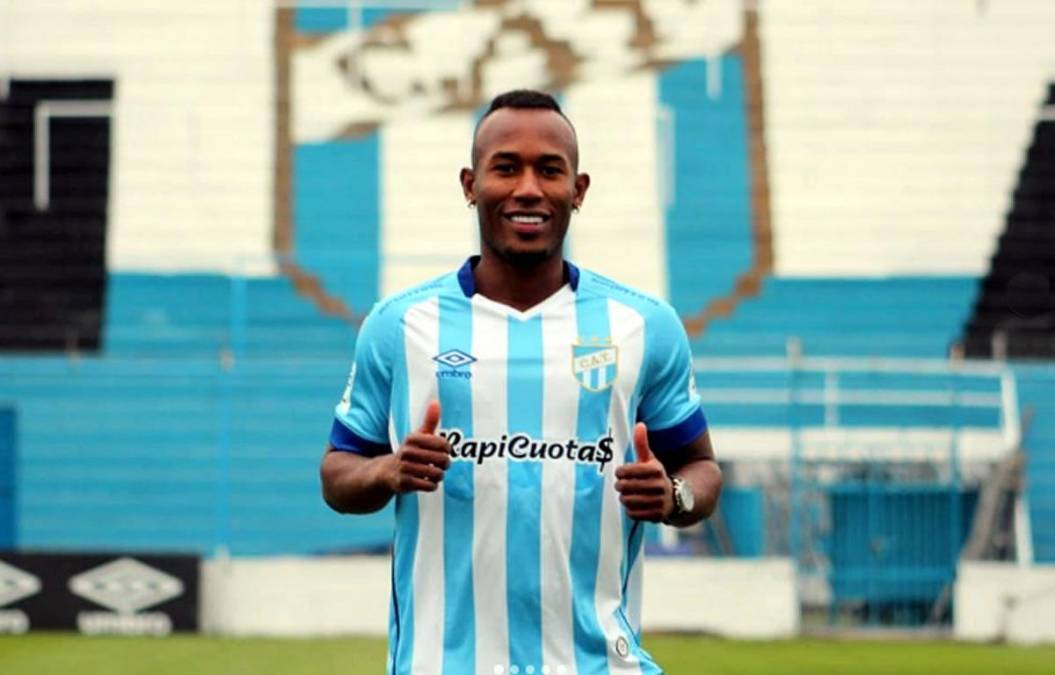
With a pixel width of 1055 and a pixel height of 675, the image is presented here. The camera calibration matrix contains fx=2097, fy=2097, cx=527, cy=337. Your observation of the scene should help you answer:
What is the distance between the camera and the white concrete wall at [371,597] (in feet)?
47.3

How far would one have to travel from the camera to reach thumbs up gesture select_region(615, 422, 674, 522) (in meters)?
3.50

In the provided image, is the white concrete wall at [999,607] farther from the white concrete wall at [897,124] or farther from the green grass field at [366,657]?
the white concrete wall at [897,124]

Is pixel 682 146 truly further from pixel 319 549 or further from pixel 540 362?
pixel 540 362

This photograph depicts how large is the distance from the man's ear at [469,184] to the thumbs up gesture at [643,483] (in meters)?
0.52

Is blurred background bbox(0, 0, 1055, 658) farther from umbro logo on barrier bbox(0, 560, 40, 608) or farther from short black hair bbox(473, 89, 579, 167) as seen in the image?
short black hair bbox(473, 89, 579, 167)

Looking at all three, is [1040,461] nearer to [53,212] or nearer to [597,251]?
[597,251]

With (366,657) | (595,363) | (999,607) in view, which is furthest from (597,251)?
(595,363)

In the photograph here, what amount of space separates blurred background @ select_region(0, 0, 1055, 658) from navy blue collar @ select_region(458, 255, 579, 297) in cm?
1087

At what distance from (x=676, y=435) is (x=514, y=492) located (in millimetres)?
367

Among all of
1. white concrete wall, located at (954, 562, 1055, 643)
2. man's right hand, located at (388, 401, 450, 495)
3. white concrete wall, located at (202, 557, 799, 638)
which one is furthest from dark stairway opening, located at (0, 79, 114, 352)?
man's right hand, located at (388, 401, 450, 495)

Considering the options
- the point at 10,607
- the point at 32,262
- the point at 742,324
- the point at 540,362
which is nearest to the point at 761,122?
the point at 742,324

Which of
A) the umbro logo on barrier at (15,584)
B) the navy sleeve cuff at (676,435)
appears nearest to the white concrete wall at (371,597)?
the umbro logo on barrier at (15,584)

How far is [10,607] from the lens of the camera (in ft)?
46.2

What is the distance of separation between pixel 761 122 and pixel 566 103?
1705 millimetres
